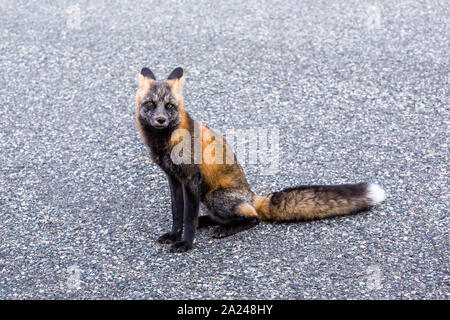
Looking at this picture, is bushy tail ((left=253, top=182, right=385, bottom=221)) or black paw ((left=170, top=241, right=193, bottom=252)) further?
bushy tail ((left=253, top=182, right=385, bottom=221))

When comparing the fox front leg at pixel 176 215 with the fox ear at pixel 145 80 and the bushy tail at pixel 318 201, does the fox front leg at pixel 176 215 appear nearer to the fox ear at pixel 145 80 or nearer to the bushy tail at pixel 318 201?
the bushy tail at pixel 318 201

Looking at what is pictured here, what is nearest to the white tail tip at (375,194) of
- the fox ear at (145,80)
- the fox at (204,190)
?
the fox at (204,190)

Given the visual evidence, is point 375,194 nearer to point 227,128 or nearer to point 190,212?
point 190,212

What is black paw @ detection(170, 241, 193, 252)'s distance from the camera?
5.14 m

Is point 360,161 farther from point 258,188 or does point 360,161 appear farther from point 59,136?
point 59,136

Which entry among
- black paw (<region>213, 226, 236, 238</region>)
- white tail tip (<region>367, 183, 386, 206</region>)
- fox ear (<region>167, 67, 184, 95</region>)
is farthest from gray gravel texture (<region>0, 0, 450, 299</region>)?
fox ear (<region>167, 67, 184, 95</region>)

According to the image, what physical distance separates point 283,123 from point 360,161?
132cm

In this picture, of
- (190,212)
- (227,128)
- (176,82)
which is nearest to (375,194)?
(190,212)

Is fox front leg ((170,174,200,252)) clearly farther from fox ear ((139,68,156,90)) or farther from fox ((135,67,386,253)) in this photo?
fox ear ((139,68,156,90))

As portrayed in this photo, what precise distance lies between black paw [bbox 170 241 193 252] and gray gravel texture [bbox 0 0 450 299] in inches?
2.5

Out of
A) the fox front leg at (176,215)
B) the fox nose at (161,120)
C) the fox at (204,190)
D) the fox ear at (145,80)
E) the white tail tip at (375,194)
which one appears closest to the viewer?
the fox nose at (161,120)

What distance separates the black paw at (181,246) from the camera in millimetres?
5137

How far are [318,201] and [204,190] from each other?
1101 millimetres

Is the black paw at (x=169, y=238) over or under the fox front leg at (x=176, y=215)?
under
